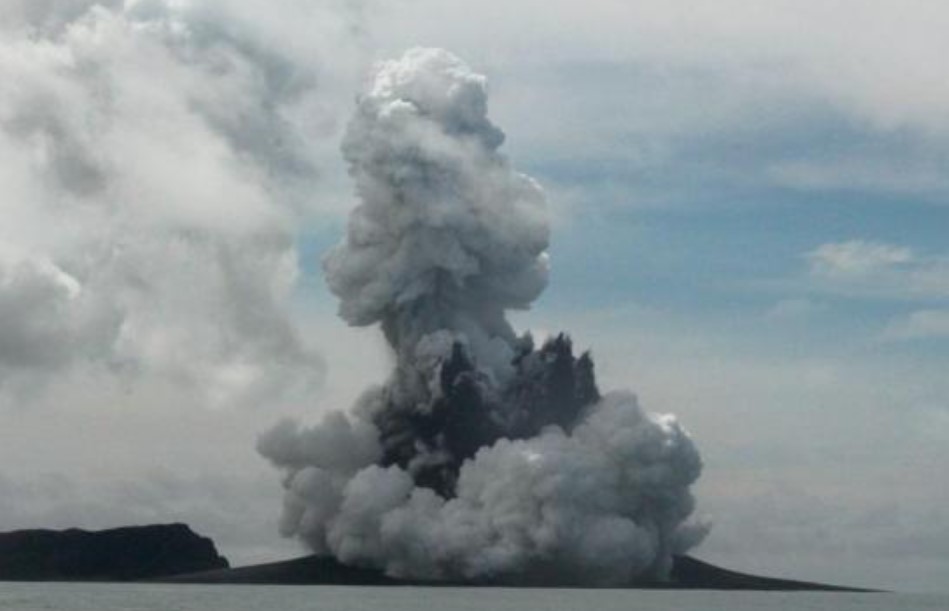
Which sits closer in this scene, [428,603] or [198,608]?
[198,608]

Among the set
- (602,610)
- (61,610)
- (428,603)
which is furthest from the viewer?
(428,603)

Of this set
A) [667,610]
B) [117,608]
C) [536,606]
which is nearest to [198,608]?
[117,608]

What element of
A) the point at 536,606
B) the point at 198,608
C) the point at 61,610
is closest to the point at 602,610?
the point at 536,606

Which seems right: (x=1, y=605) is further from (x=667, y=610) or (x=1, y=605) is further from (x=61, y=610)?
(x=667, y=610)

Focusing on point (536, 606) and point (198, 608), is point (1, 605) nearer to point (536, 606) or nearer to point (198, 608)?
point (198, 608)

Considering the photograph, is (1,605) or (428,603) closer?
(1,605)

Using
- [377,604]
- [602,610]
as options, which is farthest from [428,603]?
[602,610]

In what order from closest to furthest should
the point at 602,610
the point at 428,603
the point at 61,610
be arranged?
the point at 61,610 → the point at 602,610 → the point at 428,603

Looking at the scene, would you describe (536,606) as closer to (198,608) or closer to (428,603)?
(428,603)
